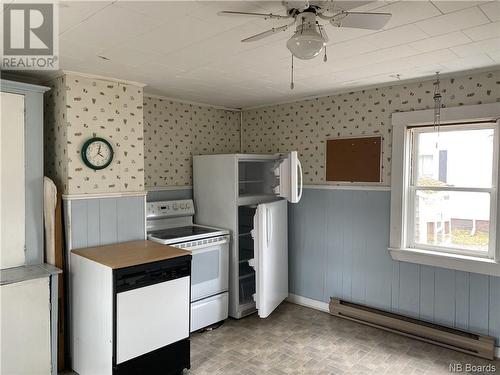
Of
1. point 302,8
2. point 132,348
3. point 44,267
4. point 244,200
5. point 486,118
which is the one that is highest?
point 302,8

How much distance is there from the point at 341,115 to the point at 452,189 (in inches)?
48.7

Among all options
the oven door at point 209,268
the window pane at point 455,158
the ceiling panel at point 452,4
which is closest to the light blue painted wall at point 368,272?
the window pane at point 455,158

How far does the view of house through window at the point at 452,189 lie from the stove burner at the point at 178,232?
6.44ft

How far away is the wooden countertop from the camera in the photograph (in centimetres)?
246

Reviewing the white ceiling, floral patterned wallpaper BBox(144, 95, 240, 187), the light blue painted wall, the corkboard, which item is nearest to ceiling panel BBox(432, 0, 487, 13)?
the white ceiling

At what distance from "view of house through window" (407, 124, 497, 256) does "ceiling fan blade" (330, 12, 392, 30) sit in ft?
6.56

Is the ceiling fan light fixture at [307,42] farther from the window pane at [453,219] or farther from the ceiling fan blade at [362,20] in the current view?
the window pane at [453,219]

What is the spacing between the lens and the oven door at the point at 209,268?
3.33 metres

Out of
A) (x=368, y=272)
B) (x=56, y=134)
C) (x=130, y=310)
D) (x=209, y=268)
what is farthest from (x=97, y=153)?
(x=368, y=272)

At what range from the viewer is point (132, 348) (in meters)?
2.45

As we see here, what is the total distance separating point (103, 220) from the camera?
298cm

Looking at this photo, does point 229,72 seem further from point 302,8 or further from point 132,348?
point 132,348

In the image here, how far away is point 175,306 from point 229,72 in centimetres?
182

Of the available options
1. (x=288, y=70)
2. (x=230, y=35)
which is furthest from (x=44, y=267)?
(x=288, y=70)
